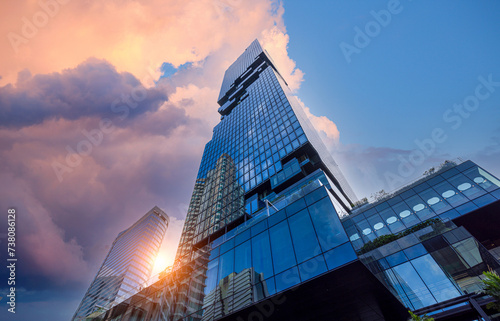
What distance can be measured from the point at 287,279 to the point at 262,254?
3461mm

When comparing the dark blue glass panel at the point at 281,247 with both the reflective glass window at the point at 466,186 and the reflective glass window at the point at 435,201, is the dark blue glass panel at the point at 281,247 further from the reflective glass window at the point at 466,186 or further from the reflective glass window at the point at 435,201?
the reflective glass window at the point at 466,186

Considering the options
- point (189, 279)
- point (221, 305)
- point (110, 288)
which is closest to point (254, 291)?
point (221, 305)

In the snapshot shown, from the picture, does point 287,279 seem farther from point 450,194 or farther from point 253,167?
point 253,167

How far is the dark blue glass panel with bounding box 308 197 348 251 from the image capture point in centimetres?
1334

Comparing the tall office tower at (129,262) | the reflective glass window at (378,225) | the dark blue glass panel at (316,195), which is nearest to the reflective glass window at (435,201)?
the reflective glass window at (378,225)

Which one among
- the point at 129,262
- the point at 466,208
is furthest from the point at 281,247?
the point at 129,262

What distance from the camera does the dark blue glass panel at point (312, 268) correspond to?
12.7 metres

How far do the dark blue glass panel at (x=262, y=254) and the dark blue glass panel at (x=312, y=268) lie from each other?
247cm

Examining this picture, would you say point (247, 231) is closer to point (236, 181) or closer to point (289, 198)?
point (289, 198)

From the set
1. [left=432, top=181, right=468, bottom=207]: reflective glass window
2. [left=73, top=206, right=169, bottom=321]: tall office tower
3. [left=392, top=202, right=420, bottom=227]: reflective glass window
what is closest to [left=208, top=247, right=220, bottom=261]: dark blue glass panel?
[left=392, top=202, right=420, bottom=227]: reflective glass window

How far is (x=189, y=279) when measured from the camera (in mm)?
21266

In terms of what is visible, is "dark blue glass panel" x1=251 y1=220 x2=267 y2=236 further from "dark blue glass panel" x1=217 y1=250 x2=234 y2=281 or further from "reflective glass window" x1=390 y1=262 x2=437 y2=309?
"reflective glass window" x1=390 y1=262 x2=437 y2=309

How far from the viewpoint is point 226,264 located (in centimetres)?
1938

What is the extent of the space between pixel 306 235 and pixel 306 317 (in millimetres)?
5032
